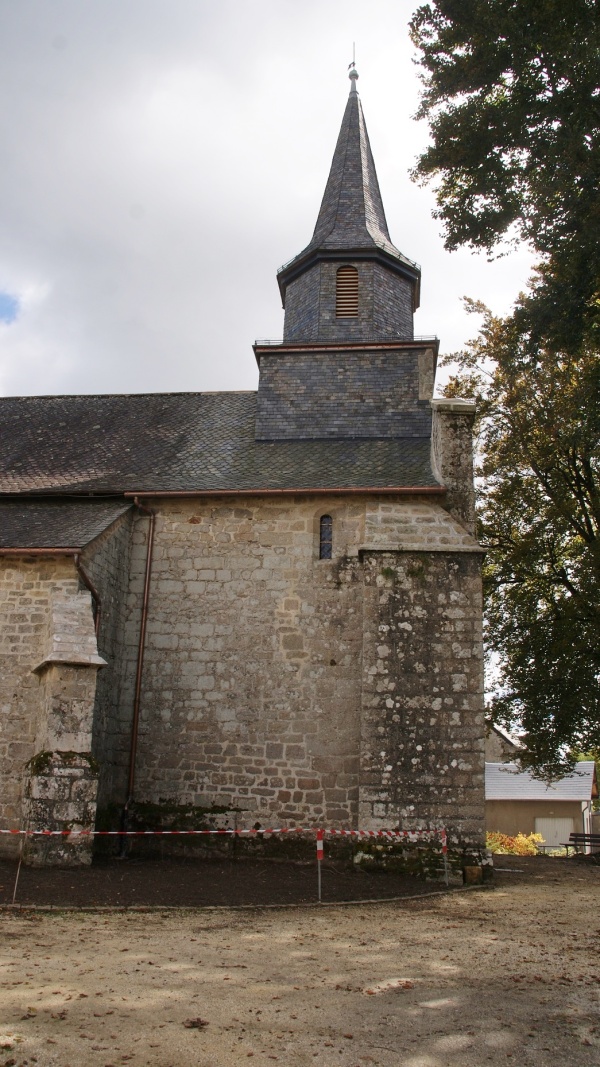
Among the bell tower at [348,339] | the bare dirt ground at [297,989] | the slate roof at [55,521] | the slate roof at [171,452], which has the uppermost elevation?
the bell tower at [348,339]

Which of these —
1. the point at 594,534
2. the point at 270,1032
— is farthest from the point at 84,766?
the point at 594,534

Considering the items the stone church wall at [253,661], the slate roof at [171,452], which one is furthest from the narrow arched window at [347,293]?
the stone church wall at [253,661]

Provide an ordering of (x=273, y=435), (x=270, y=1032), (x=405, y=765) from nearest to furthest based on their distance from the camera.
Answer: (x=270, y=1032)
(x=405, y=765)
(x=273, y=435)

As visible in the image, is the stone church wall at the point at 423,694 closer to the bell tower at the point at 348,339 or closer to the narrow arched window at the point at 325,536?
the narrow arched window at the point at 325,536

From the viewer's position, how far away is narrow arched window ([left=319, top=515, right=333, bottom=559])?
13.1 meters

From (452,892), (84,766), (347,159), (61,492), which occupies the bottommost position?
(452,892)

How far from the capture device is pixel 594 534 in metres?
18.2

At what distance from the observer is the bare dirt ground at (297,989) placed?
4348 millimetres

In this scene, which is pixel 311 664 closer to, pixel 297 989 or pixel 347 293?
pixel 297 989

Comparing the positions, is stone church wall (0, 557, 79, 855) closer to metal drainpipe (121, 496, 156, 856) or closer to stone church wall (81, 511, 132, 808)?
stone church wall (81, 511, 132, 808)

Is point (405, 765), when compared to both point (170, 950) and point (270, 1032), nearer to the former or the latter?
point (170, 950)

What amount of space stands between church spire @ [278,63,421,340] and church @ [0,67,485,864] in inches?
43.3

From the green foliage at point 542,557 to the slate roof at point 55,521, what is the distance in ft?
26.2

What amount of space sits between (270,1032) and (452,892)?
612cm
